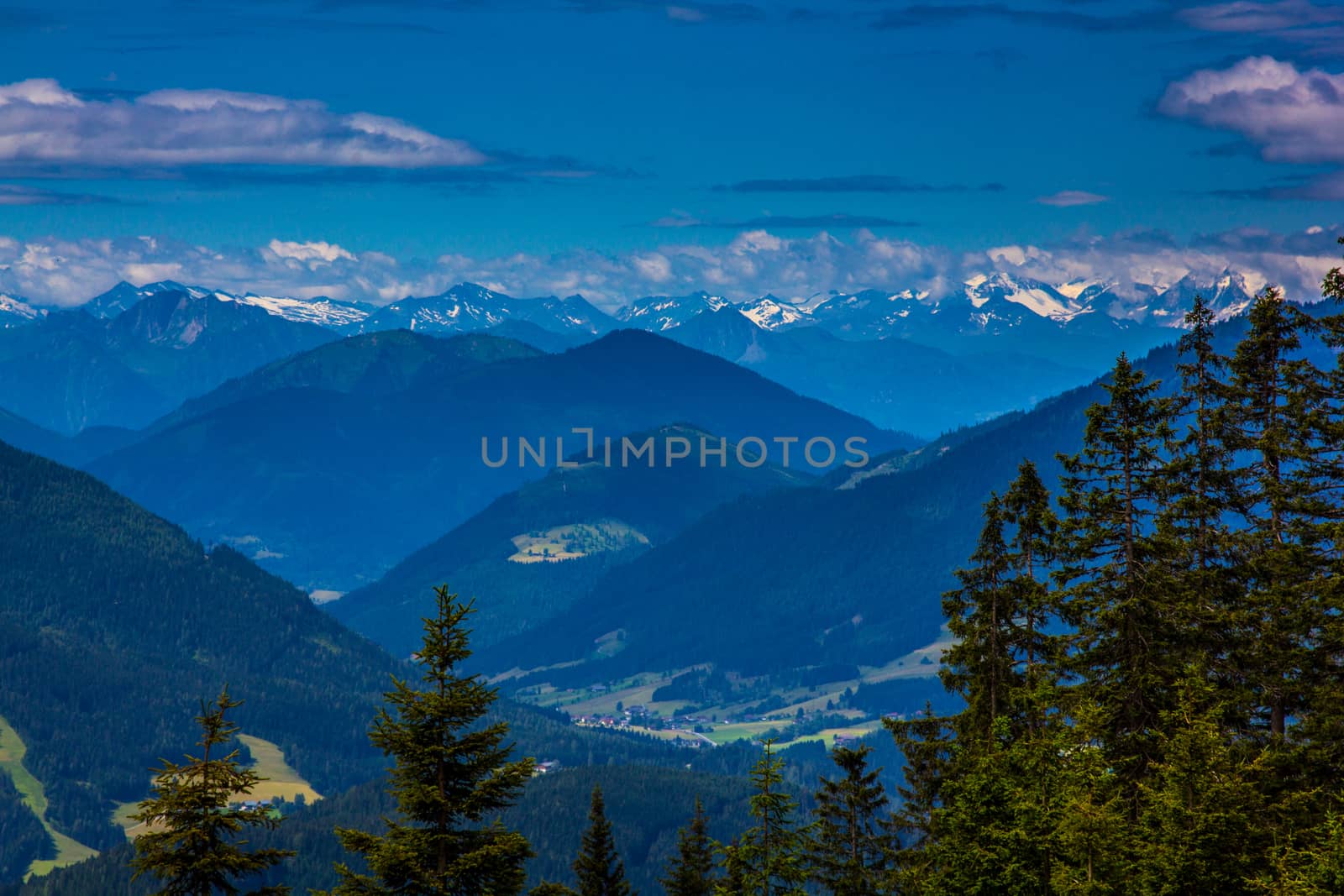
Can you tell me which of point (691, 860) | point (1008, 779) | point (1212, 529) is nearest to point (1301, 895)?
point (1008, 779)

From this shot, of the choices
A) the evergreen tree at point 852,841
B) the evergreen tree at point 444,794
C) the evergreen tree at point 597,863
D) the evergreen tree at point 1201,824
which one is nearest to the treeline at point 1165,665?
the evergreen tree at point 1201,824

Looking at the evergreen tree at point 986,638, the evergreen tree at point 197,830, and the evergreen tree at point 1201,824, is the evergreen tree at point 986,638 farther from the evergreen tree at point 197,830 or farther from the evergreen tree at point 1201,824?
the evergreen tree at point 197,830

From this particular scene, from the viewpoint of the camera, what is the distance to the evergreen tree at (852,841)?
5169 centimetres

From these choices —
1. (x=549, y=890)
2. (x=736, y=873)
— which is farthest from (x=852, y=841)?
(x=549, y=890)

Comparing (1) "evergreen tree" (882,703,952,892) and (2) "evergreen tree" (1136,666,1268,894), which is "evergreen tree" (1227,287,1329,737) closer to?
(2) "evergreen tree" (1136,666,1268,894)

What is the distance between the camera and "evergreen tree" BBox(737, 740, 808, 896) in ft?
166

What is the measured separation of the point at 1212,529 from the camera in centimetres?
5472

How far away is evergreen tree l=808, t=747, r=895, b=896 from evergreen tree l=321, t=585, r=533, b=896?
16.8m

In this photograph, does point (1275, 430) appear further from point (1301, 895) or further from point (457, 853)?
point (457, 853)

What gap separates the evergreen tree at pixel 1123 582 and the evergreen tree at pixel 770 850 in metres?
10.6

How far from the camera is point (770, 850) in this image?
170 ft

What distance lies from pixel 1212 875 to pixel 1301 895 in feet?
18.0

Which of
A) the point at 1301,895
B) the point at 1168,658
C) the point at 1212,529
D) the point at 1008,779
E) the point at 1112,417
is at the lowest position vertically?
the point at 1301,895

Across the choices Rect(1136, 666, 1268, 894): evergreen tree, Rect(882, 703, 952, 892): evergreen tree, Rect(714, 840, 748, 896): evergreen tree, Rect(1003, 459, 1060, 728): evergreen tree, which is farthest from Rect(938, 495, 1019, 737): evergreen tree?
Rect(1136, 666, 1268, 894): evergreen tree
